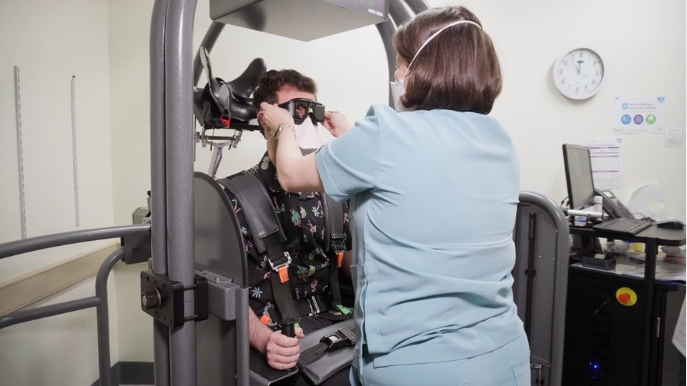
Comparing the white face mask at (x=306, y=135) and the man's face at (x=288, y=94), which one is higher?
the man's face at (x=288, y=94)

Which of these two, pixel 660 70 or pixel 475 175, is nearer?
pixel 475 175

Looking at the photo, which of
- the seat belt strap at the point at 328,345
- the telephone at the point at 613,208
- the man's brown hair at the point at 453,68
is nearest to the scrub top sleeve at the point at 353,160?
the man's brown hair at the point at 453,68

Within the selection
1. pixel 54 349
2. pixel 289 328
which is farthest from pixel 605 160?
pixel 54 349

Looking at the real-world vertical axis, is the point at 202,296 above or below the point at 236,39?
below

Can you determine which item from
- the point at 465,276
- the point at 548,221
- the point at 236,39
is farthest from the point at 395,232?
the point at 236,39

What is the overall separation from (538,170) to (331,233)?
5.83 ft

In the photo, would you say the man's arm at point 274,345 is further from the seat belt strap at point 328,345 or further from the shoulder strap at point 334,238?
the shoulder strap at point 334,238

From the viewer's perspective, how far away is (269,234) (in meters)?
1.31

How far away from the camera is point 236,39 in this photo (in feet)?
7.88

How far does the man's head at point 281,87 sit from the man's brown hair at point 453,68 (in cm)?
62

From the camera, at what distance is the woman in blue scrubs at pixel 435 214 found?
796mm

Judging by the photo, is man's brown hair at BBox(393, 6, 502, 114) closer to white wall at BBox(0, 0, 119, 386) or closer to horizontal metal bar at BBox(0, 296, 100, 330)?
horizontal metal bar at BBox(0, 296, 100, 330)

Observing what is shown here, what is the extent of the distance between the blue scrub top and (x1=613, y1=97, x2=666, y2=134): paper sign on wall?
230cm

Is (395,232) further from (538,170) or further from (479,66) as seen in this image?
(538,170)
